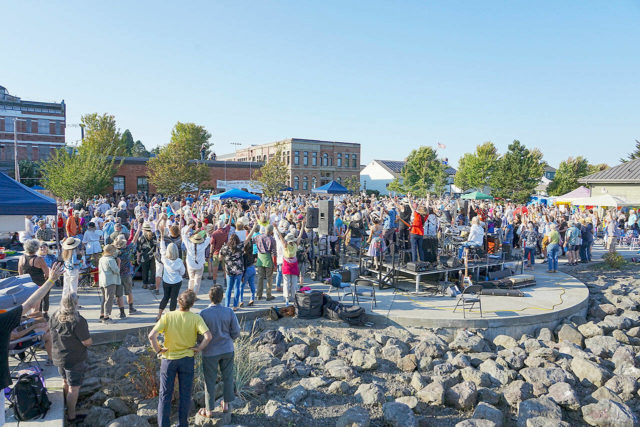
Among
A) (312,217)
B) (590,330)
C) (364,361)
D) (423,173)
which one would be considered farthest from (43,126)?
(590,330)

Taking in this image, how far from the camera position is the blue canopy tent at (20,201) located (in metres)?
7.00

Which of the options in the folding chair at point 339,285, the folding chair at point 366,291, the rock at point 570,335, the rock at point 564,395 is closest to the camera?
the rock at point 564,395

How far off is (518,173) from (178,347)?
41421 mm

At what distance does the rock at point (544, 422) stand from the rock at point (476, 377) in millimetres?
1352

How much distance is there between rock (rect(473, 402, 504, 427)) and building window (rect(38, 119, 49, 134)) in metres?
53.2

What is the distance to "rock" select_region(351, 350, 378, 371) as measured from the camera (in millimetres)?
7142

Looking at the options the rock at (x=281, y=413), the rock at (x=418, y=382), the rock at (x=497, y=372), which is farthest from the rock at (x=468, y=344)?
the rock at (x=281, y=413)

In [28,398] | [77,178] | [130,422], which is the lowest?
[130,422]

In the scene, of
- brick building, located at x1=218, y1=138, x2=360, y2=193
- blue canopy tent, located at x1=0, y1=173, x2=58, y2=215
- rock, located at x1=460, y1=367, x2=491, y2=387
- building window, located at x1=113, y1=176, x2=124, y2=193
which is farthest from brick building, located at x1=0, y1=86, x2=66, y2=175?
rock, located at x1=460, y1=367, x2=491, y2=387

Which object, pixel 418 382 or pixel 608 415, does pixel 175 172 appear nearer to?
pixel 418 382

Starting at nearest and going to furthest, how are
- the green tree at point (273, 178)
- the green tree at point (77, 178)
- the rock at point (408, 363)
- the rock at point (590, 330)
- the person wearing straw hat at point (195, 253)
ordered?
the rock at point (408, 363)
the person wearing straw hat at point (195, 253)
the rock at point (590, 330)
the green tree at point (77, 178)
the green tree at point (273, 178)

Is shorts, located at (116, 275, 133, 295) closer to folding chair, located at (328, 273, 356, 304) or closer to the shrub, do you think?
folding chair, located at (328, 273, 356, 304)

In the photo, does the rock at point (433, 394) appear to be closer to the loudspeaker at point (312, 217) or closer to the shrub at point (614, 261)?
the loudspeaker at point (312, 217)

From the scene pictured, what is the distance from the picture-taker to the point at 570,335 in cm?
919
